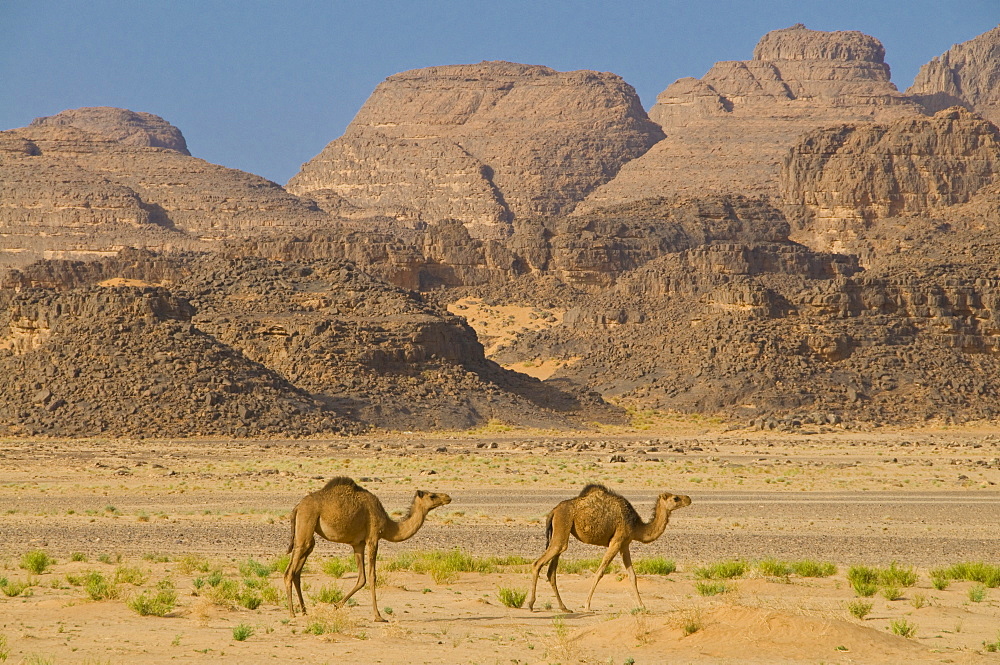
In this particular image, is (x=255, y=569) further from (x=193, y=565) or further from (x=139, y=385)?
(x=139, y=385)

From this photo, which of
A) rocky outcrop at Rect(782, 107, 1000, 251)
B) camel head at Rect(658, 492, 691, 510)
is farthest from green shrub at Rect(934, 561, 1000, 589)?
rocky outcrop at Rect(782, 107, 1000, 251)

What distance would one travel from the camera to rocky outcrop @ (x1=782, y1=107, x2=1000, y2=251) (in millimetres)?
152875

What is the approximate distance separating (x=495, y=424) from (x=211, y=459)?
18.2m

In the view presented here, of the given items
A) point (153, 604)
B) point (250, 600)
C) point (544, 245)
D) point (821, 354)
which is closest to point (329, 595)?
point (250, 600)

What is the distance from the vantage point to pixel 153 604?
65.4 feet

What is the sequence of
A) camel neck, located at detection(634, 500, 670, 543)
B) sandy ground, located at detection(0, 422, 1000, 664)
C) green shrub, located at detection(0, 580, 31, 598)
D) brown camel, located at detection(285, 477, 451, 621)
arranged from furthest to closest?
green shrub, located at detection(0, 580, 31, 598) → camel neck, located at detection(634, 500, 670, 543) → brown camel, located at detection(285, 477, 451, 621) → sandy ground, located at detection(0, 422, 1000, 664)

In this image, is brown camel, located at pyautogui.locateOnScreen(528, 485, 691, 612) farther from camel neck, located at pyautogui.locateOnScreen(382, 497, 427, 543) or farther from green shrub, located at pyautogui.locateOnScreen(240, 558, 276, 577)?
green shrub, located at pyautogui.locateOnScreen(240, 558, 276, 577)

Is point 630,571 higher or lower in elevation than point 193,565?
higher

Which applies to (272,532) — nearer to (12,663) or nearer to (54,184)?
(12,663)

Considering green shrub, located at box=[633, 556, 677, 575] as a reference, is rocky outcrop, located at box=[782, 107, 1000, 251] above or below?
above

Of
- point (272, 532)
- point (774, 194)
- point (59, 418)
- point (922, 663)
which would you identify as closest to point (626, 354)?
point (59, 418)

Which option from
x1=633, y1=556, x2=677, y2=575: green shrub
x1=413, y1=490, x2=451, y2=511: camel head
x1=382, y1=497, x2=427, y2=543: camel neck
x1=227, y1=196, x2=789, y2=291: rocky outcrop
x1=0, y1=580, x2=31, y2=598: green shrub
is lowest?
x1=0, y1=580, x2=31, y2=598: green shrub

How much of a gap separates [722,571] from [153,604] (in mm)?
8620

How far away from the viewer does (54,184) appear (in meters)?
178
